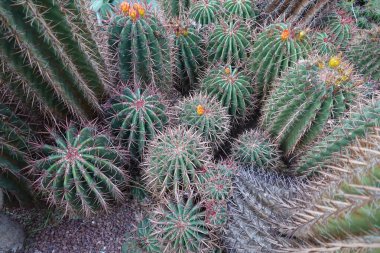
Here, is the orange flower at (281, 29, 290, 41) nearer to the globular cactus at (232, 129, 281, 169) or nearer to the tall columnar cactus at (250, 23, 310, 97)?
the tall columnar cactus at (250, 23, 310, 97)

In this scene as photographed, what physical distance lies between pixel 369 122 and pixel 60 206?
2.10 m

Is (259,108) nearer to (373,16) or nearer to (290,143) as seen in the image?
(290,143)

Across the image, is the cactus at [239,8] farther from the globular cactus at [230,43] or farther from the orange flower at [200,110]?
the orange flower at [200,110]

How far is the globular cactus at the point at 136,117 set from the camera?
8.61ft

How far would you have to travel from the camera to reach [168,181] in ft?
8.00

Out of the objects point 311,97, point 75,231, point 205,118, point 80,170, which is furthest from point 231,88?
point 75,231

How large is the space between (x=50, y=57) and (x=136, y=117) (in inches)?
28.4

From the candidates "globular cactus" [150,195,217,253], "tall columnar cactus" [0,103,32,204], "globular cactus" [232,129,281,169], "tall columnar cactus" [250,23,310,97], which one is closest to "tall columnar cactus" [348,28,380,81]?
"tall columnar cactus" [250,23,310,97]

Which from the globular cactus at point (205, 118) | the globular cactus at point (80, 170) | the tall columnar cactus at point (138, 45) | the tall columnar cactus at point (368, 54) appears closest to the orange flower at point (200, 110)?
the globular cactus at point (205, 118)

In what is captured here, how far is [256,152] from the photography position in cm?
279

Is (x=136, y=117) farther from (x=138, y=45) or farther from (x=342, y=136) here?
(x=342, y=136)

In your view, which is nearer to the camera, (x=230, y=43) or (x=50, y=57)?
(x=50, y=57)

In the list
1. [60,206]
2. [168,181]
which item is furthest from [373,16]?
[60,206]

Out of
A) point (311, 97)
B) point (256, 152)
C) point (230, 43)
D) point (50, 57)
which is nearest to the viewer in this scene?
point (50, 57)
